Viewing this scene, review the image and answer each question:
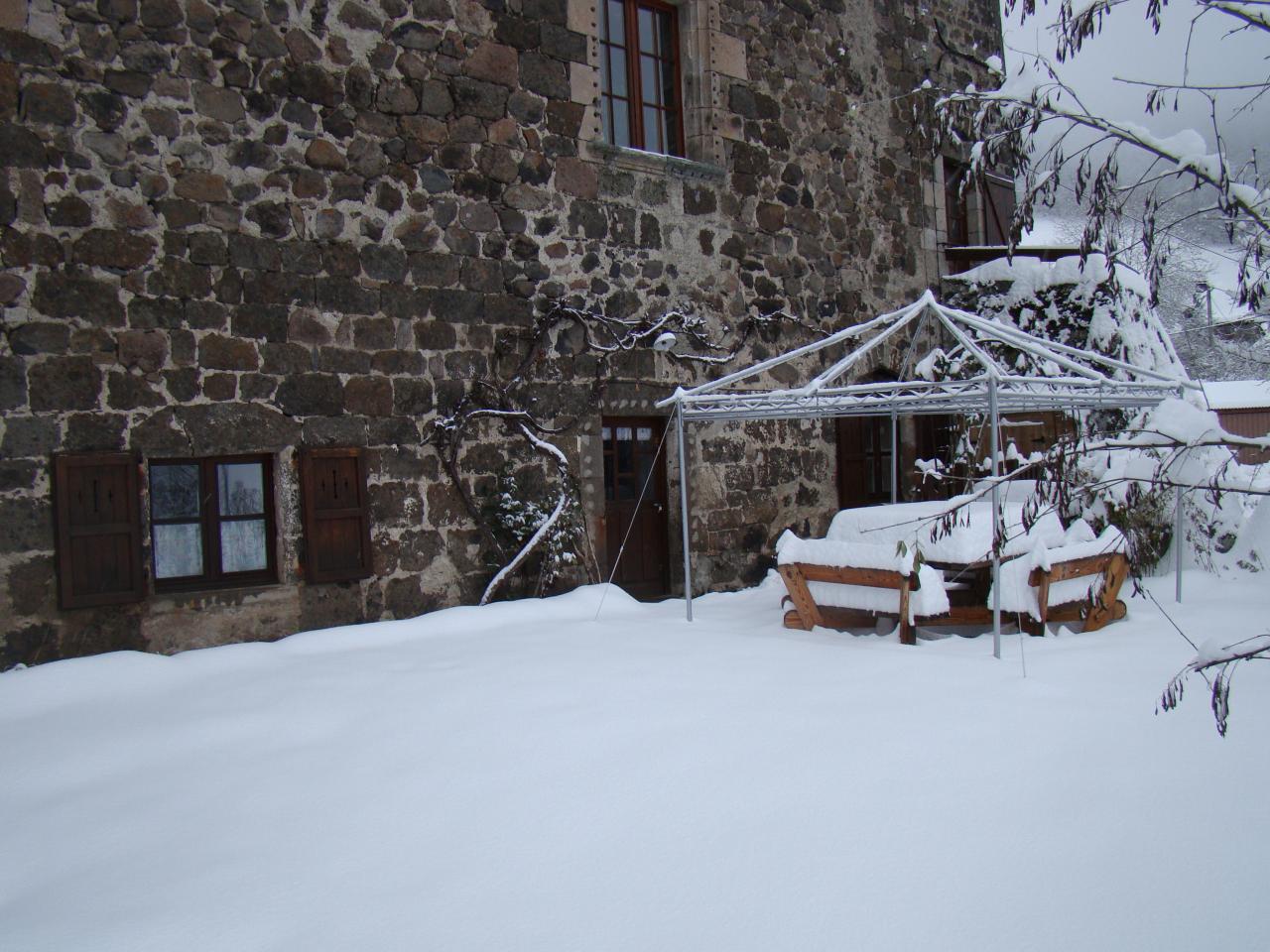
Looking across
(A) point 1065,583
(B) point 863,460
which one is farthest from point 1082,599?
(B) point 863,460

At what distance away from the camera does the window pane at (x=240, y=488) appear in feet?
19.8

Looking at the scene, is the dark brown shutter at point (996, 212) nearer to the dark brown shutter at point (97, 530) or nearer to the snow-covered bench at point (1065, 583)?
the snow-covered bench at point (1065, 583)

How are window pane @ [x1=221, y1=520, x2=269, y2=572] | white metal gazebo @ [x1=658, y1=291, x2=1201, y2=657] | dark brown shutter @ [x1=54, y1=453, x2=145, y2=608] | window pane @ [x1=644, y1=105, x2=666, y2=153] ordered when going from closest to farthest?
dark brown shutter @ [x1=54, y1=453, x2=145, y2=608] < white metal gazebo @ [x1=658, y1=291, x2=1201, y2=657] < window pane @ [x1=221, y1=520, x2=269, y2=572] < window pane @ [x1=644, y1=105, x2=666, y2=153]

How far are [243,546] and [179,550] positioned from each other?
0.38 meters

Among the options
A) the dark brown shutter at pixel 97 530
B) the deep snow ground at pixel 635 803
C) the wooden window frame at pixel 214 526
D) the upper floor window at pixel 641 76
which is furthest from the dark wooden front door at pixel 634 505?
the dark brown shutter at pixel 97 530

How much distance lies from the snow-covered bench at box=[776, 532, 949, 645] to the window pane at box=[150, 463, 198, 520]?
3.63 m

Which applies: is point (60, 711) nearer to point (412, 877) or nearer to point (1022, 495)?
point (412, 877)

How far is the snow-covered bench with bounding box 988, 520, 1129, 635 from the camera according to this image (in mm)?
5465

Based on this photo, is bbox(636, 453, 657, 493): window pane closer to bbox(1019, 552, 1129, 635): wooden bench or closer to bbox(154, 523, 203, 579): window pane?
bbox(1019, 552, 1129, 635): wooden bench

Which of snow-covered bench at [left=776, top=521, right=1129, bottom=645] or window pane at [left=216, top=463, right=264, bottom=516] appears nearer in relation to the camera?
snow-covered bench at [left=776, top=521, right=1129, bottom=645]

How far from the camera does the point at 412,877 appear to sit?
279cm

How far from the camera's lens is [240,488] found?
6105mm

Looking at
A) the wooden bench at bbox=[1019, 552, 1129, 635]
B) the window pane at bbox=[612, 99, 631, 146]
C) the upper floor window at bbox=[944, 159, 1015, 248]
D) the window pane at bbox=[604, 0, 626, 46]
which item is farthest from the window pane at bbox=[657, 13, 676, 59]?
the wooden bench at bbox=[1019, 552, 1129, 635]

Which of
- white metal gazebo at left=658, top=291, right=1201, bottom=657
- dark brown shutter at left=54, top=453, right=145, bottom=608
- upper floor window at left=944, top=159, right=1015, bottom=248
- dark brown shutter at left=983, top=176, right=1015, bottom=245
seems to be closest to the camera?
dark brown shutter at left=54, top=453, right=145, bottom=608
